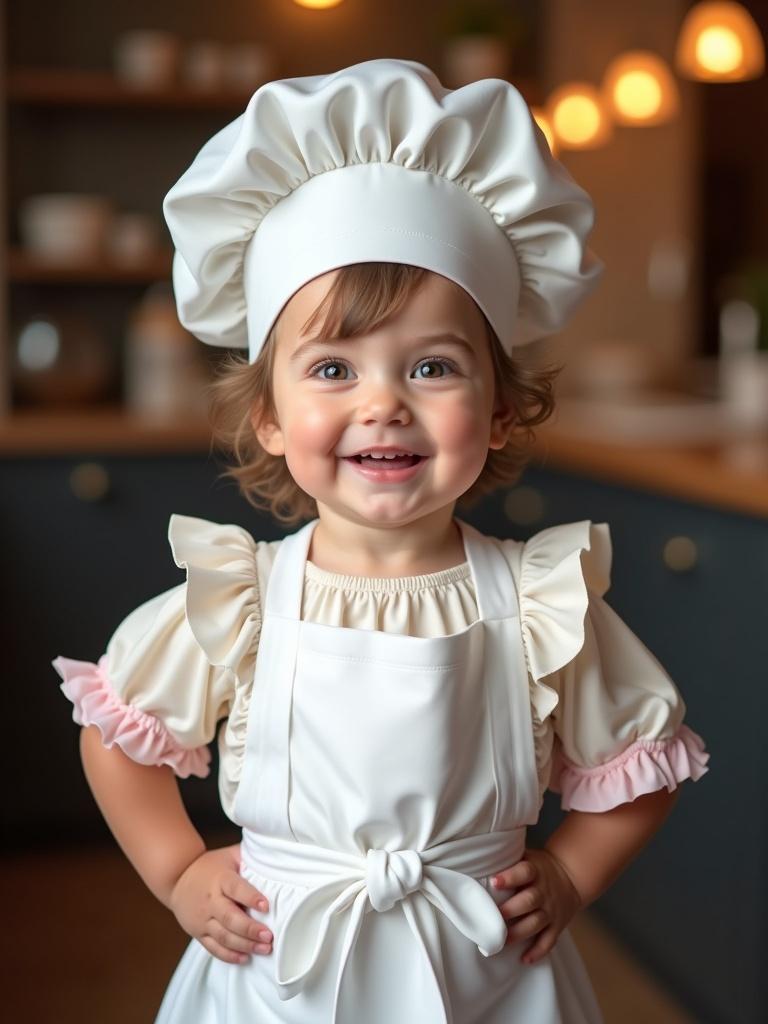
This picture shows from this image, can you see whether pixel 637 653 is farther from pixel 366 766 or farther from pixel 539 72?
pixel 539 72

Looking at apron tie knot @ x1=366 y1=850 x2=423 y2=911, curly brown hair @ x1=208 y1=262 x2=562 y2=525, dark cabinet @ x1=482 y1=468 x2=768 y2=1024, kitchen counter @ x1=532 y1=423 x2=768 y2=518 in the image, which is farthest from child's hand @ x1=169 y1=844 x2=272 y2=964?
dark cabinet @ x1=482 y1=468 x2=768 y2=1024

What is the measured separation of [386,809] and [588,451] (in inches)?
64.1

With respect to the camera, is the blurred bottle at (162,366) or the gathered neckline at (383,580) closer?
the gathered neckline at (383,580)

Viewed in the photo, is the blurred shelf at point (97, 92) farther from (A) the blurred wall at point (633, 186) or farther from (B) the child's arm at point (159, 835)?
(B) the child's arm at point (159, 835)

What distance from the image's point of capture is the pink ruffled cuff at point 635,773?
112 cm

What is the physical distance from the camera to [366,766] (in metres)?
1.06

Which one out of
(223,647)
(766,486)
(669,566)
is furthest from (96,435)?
(223,647)

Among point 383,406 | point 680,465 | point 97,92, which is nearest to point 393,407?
point 383,406

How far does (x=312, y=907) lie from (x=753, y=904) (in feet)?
3.96

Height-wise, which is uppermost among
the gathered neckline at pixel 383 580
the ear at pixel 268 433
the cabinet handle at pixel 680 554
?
the ear at pixel 268 433

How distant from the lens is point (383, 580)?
44.4 inches

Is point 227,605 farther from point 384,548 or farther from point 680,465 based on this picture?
point 680,465

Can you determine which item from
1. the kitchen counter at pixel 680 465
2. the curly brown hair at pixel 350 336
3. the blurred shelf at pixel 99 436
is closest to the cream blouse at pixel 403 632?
the curly brown hair at pixel 350 336

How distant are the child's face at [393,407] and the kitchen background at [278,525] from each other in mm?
1078
